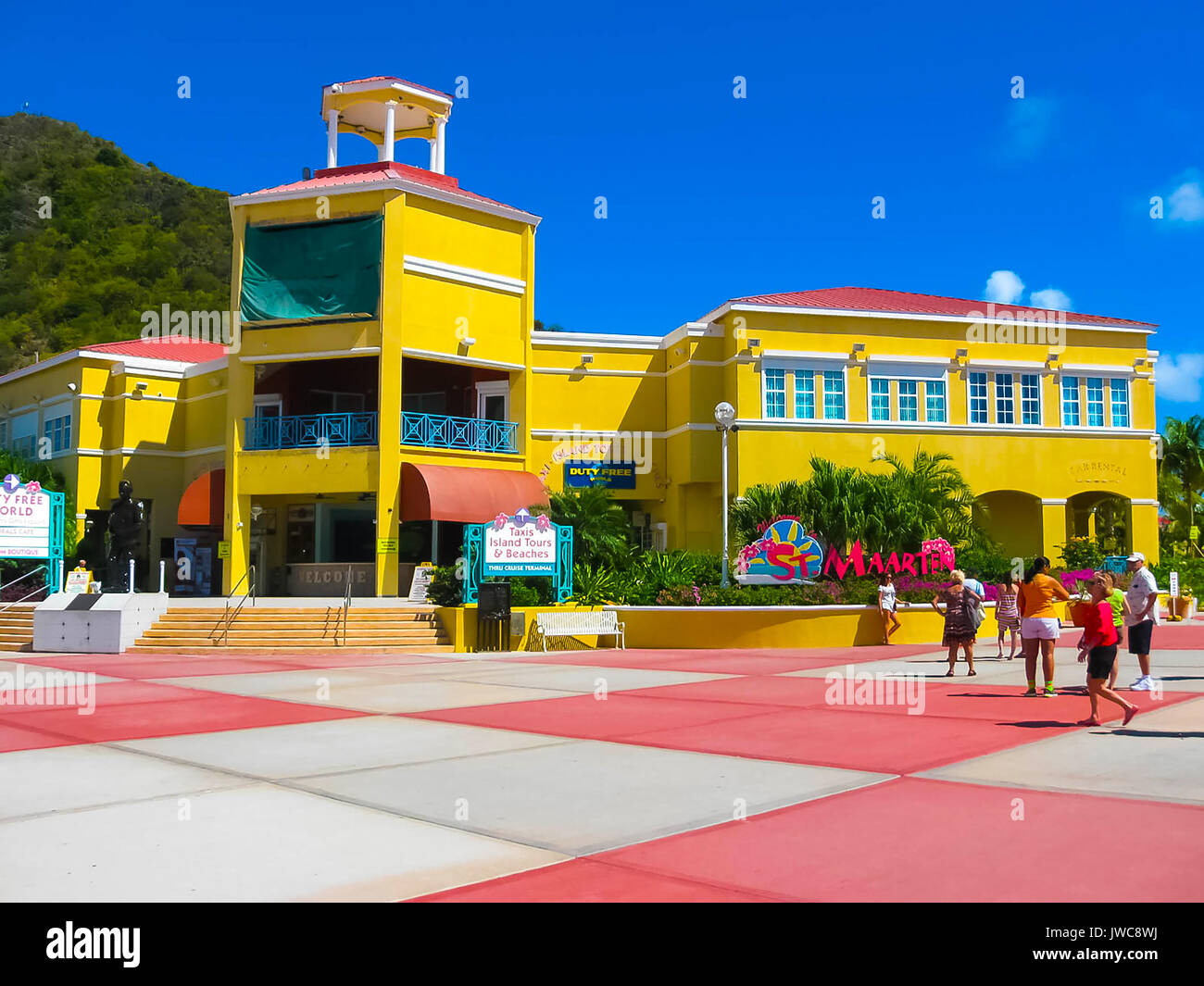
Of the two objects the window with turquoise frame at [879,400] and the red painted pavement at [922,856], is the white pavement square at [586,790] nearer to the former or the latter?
the red painted pavement at [922,856]

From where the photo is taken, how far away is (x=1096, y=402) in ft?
111

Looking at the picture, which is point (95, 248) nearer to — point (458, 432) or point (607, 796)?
point (458, 432)

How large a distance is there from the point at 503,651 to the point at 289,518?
13.0 m

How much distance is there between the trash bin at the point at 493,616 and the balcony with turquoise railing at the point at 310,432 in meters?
7.80

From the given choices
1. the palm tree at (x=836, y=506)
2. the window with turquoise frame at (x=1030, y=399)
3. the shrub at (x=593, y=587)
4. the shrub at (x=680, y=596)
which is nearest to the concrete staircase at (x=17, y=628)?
the shrub at (x=593, y=587)

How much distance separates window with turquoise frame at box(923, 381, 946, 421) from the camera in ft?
107

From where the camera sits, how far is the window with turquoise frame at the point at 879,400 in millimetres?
32375

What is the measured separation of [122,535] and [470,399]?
1150 centimetres

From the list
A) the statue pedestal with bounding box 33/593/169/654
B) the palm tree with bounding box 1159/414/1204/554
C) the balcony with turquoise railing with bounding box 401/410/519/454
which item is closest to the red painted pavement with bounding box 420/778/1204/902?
the statue pedestal with bounding box 33/593/169/654

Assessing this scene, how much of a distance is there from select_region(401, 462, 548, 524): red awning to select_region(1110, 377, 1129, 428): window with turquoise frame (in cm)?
1867

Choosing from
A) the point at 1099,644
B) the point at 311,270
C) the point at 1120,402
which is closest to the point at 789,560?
the point at 1099,644

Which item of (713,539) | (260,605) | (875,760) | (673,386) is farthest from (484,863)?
(673,386)

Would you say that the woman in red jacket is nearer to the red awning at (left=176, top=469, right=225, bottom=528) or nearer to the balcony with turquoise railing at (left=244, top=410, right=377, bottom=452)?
the balcony with turquoise railing at (left=244, top=410, right=377, bottom=452)
